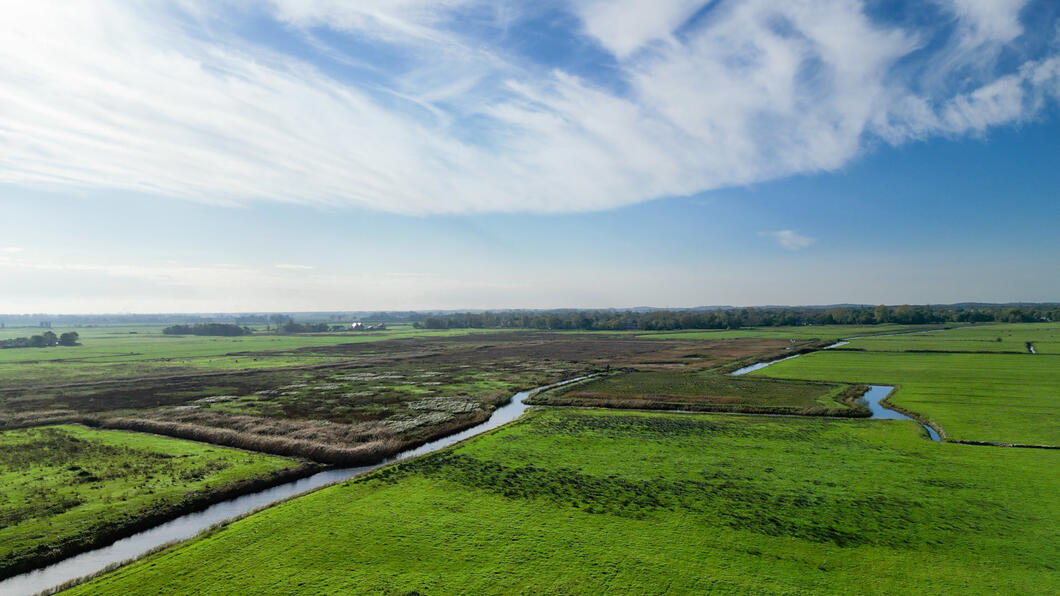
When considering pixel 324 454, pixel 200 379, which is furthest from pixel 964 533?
pixel 200 379

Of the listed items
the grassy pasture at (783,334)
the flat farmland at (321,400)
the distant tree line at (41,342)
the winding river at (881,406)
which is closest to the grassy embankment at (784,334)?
the grassy pasture at (783,334)

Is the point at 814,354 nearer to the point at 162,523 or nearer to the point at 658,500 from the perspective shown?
the point at 658,500

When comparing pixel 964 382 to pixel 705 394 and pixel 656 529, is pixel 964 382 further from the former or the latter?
pixel 656 529

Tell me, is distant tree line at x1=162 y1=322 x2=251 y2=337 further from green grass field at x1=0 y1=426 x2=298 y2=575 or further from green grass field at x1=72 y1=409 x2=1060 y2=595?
green grass field at x1=72 y1=409 x2=1060 y2=595

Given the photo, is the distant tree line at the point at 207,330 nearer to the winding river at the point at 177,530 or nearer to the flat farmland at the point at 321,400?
the flat farmland at the point at 321,400

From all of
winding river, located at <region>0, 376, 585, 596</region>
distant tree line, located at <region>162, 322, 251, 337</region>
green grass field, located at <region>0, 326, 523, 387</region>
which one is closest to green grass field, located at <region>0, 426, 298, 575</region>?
winding river, located at <region>0, 376, 585, 596</region>

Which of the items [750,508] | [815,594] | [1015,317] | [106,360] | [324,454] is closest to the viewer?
[815,594]
